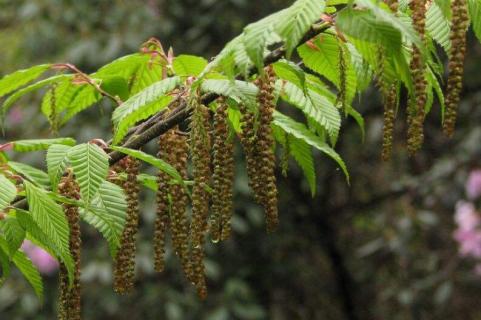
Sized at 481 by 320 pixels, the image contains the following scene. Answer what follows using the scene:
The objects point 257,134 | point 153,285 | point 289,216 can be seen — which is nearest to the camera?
point 257,134

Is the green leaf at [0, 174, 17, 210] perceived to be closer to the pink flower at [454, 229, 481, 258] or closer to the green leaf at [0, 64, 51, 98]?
the green leaf at [0, 64, 51, 98]

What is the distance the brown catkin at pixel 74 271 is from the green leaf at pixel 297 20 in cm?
37

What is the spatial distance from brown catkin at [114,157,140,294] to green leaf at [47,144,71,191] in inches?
3.3

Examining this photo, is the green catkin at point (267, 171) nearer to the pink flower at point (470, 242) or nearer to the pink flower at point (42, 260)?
the pink flower at point (470, 242)

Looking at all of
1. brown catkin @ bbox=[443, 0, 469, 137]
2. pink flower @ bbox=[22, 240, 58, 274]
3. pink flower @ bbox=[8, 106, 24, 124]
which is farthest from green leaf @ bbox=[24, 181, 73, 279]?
pink flower @ bbox=[8, 106, 24, 124]

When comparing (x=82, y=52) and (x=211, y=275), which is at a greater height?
(x=82, y=52)

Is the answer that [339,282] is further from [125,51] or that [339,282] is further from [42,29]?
[42,29]

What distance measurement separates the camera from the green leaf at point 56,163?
105 cm

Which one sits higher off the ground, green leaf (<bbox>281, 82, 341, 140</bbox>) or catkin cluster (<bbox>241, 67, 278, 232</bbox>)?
catkin cluster (<bbox>241, 67, 278, 232</bbox>)

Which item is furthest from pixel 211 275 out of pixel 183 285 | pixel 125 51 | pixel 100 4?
pixel 100 4

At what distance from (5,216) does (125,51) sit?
2524 millimetres

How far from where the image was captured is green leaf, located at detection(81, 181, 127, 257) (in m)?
1.05

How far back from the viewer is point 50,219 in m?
1.03

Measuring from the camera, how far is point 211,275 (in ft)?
11.2
